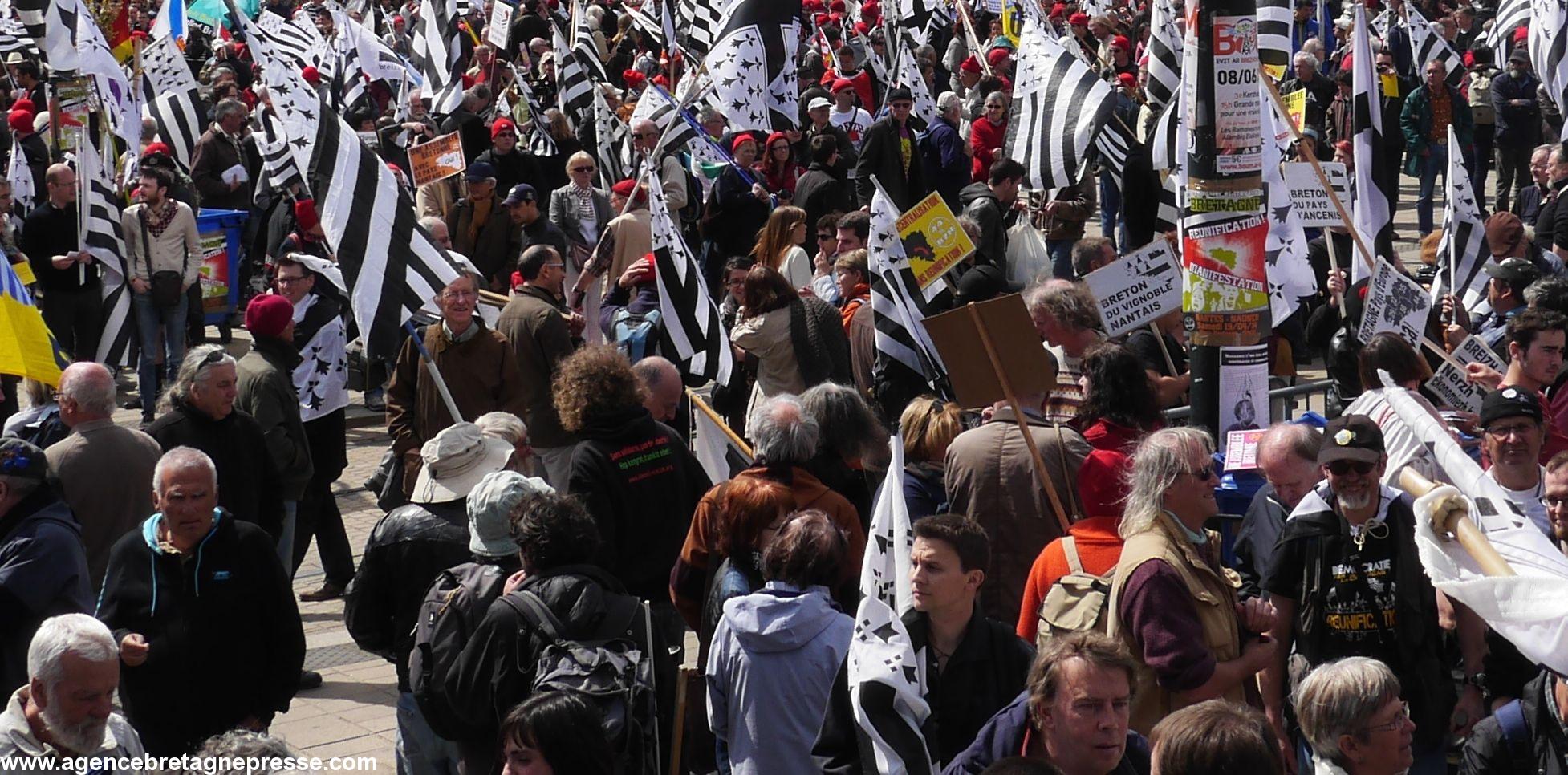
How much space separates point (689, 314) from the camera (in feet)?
34.9

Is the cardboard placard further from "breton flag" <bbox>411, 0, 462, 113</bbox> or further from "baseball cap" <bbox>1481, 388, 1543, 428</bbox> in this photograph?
"breton flag" <bbox>411, 0, 462, 113</bbox>

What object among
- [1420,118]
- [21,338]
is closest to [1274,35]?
[21,338]

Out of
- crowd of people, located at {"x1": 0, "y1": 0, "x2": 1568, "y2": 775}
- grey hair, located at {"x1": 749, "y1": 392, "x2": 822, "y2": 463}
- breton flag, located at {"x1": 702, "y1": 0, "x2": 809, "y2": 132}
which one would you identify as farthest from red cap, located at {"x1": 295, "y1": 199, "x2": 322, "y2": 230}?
grey hair, located at {"x1": 749, "y1": 392, "x2": 822, "y2": 463}

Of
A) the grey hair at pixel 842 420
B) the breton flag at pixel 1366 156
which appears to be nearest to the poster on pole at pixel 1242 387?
the grey hair at pixel 842 420

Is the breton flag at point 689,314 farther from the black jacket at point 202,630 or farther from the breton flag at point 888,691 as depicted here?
the breton flag at point 888,691

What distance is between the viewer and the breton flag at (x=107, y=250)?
13.4 meters

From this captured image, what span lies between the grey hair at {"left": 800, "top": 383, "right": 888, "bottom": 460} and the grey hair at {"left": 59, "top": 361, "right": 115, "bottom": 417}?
9.41 feet

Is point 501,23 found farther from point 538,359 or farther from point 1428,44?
point 538,359

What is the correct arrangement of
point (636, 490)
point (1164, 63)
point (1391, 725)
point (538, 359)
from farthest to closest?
1. point (1164, 63)
2. point (538, 359)
3. point (636, 490)
4. point (1391, 725)

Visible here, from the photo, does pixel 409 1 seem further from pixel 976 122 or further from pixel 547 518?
pixel 547 518

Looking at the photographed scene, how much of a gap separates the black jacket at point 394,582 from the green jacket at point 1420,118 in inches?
606

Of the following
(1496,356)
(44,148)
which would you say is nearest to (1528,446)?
(1496,356)

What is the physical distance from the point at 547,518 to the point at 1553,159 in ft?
34.5

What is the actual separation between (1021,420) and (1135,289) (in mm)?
2533
